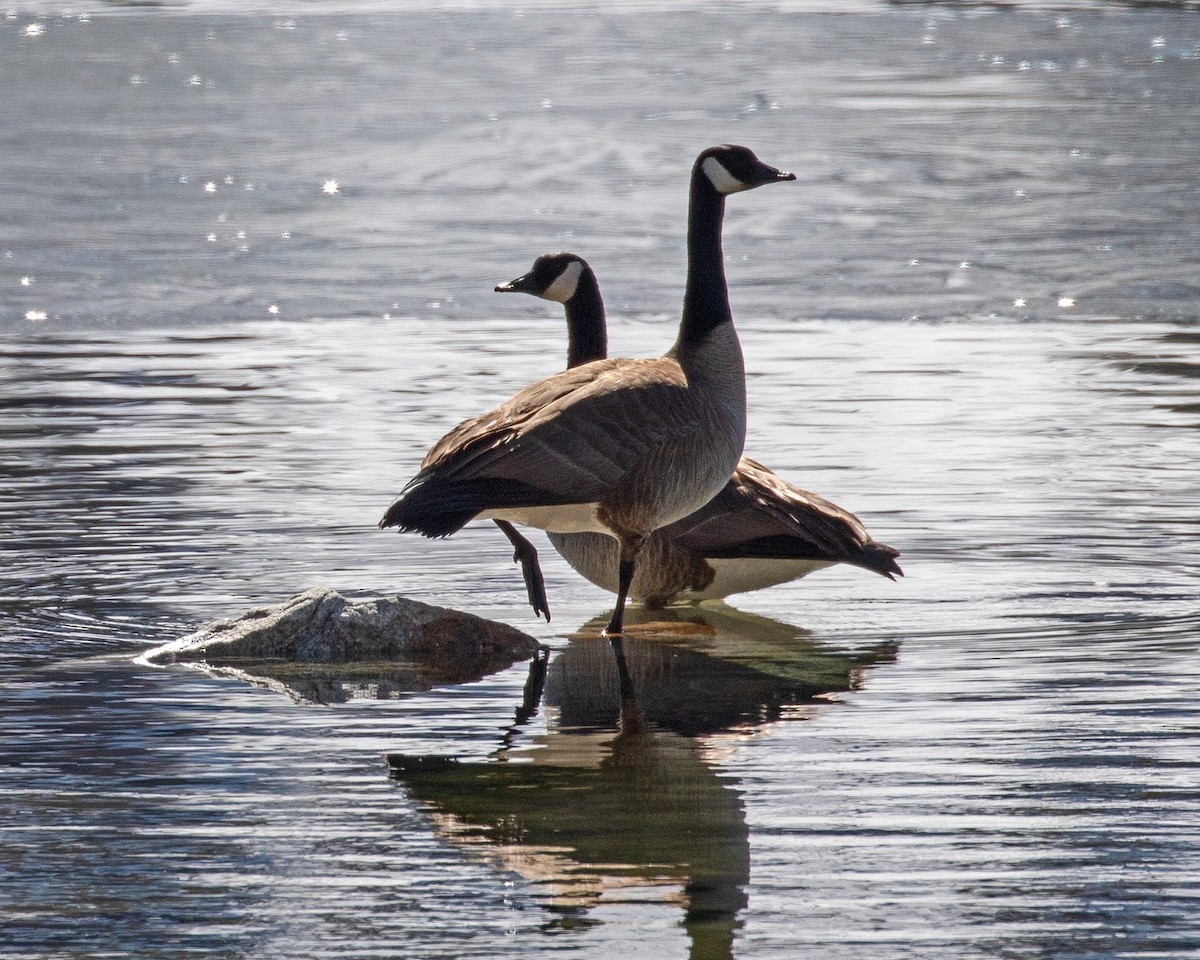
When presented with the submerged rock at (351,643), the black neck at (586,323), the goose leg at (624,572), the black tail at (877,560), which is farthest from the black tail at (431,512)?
the black neck at (586,323)

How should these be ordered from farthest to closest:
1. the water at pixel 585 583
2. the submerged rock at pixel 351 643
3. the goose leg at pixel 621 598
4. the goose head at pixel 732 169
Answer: the goose head at pixel 732 169 < the goose leg at pixel 621 598 < the submerged rock at pixel 351 643 < the water at pixel 585 583

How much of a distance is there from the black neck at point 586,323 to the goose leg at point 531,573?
Result: 1.36 meters

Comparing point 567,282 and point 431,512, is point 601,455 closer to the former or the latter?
point 431,512

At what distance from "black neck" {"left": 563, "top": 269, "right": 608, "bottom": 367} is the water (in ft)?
2.85

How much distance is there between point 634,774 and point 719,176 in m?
3.32

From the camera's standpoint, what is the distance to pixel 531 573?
22.1 feet

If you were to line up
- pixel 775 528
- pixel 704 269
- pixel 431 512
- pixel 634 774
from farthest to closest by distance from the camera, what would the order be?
pixel 704 269, pixel 775 528, pixel 431 512, pixel 634 774

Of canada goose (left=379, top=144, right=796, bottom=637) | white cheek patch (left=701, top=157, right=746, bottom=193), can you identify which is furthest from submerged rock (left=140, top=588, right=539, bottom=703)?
white cheek patch (left=701, top=157, right=746, bottom=193)

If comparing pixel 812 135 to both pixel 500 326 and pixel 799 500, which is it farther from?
pixel 799 500

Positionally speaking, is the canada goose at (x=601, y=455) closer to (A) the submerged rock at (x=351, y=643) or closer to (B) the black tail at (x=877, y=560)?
(A) the submerged rock at (x=351, y=643)

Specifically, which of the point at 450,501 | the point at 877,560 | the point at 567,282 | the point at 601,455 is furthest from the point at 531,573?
the point at 567,282

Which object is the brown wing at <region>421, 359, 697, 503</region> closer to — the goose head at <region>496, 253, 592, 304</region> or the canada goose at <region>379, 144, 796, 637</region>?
the canada goose at <region>379, 144, 796, 637</region>

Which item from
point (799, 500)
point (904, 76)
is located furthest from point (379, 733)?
point (904, 76)

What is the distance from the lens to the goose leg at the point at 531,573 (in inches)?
264
